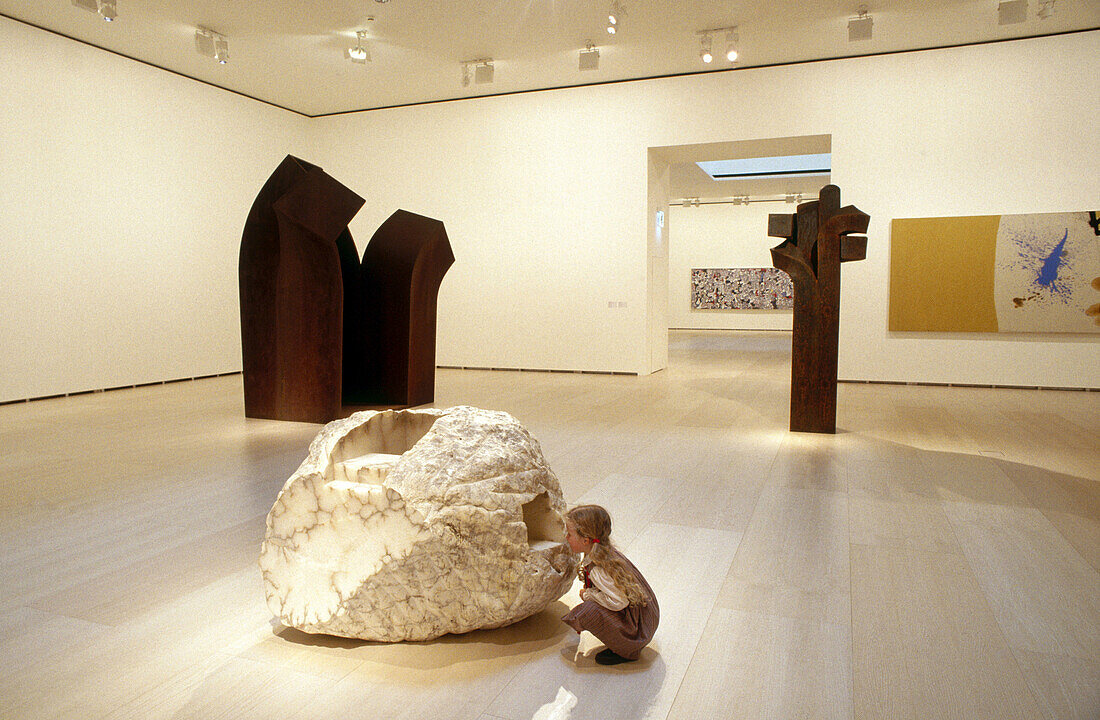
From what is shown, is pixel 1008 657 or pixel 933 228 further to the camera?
pixel 933 228

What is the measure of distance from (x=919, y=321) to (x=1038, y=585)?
6.77 metres

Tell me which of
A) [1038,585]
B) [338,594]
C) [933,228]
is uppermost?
[933,228]

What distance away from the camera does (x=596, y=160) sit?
10.2 metres

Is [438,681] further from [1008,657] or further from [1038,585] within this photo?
[1038,585]

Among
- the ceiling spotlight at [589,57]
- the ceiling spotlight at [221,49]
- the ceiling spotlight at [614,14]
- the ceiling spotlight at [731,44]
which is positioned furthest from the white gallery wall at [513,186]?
the ceiling spotlight at [614,14]

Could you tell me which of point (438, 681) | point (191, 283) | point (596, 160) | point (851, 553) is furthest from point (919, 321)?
point (191, 283)

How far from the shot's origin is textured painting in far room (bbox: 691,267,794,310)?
779 inches

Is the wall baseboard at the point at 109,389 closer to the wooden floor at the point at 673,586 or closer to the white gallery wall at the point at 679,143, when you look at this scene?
the wooden floor at the point at 673,586

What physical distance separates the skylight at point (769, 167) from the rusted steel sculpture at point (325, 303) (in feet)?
31.3

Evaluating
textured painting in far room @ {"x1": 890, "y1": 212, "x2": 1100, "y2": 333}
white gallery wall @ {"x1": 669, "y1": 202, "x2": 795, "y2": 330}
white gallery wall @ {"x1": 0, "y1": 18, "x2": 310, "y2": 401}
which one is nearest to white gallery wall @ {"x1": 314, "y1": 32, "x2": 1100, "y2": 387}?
textured painting in far room @ {"x1": 890, "y1": 212, "x2": 1100, "y2": 333}

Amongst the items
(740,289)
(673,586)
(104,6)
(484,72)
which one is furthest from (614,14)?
(740,289)

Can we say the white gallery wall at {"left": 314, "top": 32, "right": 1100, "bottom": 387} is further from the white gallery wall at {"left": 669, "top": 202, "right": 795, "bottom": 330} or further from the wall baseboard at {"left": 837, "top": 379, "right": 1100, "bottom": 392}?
the white gallery wall at {"left": 669, "top": 202, "right": 795, "bottom": 330}

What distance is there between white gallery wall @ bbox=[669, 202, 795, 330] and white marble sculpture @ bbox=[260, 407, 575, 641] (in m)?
18.3

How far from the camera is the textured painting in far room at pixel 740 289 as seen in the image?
19797 millimetres
